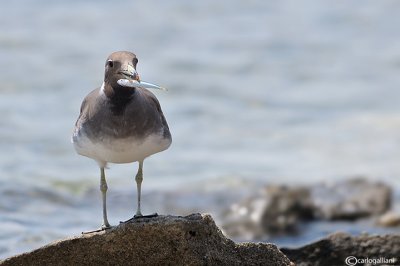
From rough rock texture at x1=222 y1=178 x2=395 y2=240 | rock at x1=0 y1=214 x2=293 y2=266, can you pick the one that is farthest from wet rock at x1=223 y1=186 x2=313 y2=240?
rock at x1=0 y1=214 x2=293 y2=266

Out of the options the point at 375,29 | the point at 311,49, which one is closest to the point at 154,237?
the point at 311,49

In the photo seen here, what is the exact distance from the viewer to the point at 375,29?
2261 cm

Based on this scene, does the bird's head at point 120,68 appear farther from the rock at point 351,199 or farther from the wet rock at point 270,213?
the rock at point 351,199

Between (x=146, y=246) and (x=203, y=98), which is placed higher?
(x=203, y=98)

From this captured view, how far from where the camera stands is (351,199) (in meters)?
13.9

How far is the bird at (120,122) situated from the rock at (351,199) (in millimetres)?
5974

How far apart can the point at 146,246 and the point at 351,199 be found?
22.4 ft

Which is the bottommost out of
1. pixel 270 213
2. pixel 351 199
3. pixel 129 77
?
pixel 129 77

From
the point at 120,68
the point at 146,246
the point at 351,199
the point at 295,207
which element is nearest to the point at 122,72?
the point at 120,68

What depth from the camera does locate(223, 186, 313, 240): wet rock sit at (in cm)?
1279

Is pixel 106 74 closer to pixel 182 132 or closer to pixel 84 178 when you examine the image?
pixel 84 178

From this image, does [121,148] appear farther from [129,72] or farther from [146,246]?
[146,246]

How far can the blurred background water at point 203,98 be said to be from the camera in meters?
14.7

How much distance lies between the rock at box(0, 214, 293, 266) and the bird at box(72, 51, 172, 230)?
271mm
